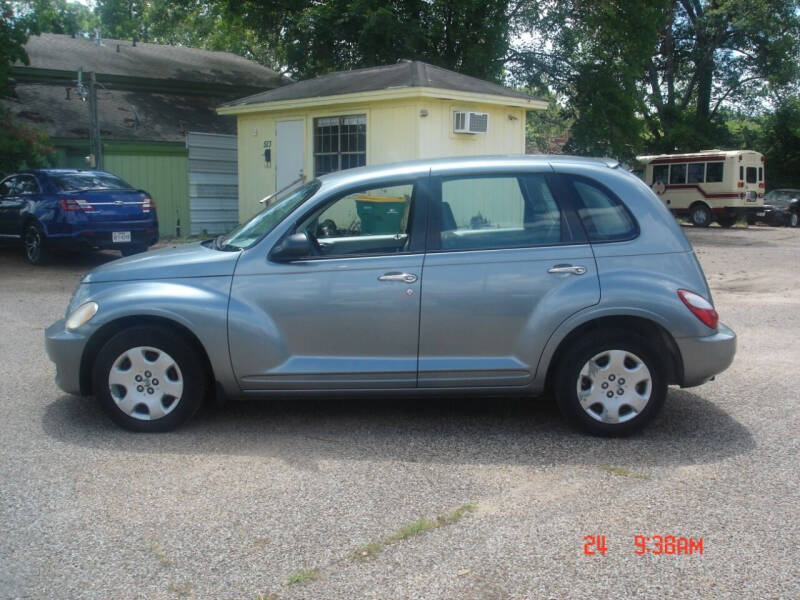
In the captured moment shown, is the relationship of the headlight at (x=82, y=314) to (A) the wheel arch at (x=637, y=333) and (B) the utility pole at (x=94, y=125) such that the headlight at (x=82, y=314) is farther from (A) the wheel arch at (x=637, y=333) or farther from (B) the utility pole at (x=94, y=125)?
(B) the utility pole at (x=94, y=125)

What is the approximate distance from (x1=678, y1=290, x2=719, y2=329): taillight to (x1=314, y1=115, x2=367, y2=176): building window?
432 inches

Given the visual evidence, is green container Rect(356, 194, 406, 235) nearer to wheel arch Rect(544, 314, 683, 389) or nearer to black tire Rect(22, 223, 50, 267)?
wheel arch Rect(544, 314, 683, 389)

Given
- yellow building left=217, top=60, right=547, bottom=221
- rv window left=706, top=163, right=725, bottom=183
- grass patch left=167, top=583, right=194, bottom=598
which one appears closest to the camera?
grass patch left=167, top=583, right=194, bottom=598

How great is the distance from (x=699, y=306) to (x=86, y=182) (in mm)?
11411

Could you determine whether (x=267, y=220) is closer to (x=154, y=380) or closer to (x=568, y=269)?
(x=154, y=380)

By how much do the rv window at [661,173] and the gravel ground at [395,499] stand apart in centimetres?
2532

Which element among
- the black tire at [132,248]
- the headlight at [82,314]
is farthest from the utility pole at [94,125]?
the headlight at [82,314]

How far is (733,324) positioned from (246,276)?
242 inches

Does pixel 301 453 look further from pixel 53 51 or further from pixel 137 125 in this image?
pixel 53 51

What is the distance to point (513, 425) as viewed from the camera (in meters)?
5.55

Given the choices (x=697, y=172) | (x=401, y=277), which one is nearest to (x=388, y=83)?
(x=401, y=277)

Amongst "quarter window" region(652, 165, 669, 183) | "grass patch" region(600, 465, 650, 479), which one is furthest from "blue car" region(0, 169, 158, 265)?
"quarter window" region(652, 165, 669, 183)

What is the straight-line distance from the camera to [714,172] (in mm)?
28781

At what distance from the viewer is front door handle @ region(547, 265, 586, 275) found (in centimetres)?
516
